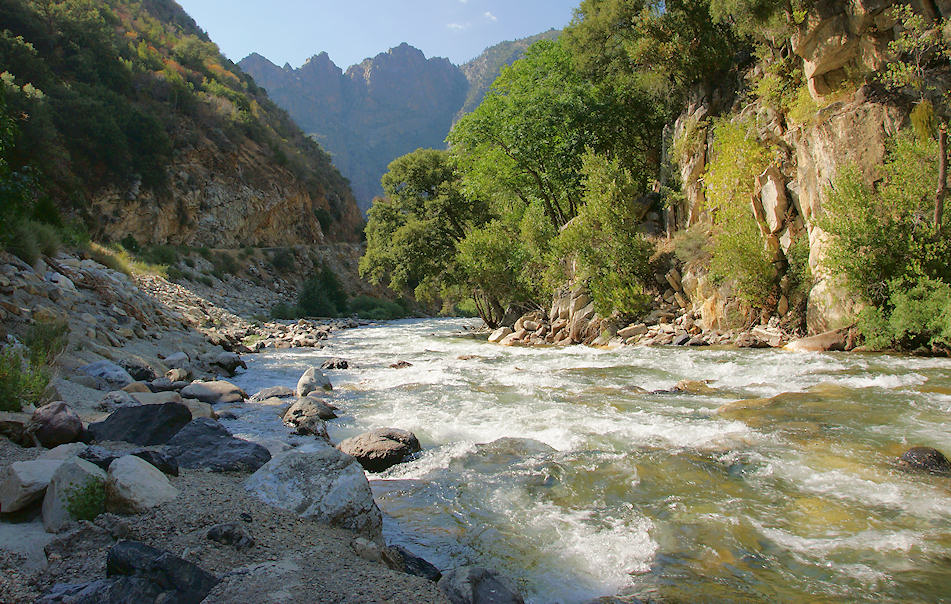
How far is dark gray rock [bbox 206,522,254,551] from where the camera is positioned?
2820mm

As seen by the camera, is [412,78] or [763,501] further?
[412,78]

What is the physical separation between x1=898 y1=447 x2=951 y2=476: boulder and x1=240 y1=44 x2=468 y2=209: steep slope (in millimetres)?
141401

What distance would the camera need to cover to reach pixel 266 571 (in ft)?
8.45

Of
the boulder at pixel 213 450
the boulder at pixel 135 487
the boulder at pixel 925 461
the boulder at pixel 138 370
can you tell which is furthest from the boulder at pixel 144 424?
the boulder at pixel 925 461

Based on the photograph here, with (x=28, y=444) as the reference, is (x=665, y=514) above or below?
below

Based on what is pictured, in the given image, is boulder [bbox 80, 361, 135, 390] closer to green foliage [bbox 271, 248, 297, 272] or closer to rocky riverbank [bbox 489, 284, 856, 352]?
rocky riverbank [bbox 489, 284, 856, 352]

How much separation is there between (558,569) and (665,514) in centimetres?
117

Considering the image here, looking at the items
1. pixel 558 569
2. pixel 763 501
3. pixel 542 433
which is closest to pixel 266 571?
pixel 558 569

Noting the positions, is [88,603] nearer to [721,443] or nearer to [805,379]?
[721,443]

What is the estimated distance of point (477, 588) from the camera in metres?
2.94

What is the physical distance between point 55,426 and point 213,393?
4.20 meters

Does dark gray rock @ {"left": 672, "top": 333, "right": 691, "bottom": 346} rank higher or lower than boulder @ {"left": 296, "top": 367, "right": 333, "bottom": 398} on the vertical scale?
lower

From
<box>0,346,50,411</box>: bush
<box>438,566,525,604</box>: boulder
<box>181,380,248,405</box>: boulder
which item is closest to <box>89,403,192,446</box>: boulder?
<box>0,346,50,411</box>: bush

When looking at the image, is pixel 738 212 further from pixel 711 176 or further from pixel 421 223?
pixel 421 223
